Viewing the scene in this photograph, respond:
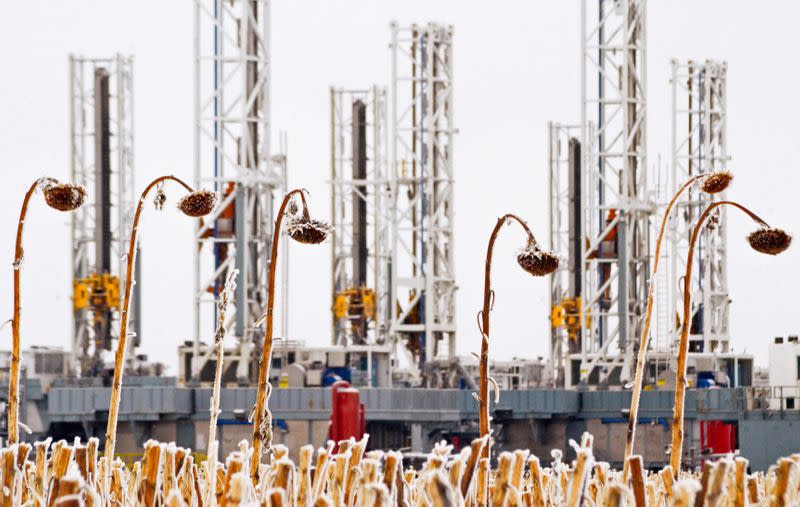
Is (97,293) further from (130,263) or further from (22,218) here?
(130,263)

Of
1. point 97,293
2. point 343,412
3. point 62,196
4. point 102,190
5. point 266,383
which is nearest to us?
point 266,383

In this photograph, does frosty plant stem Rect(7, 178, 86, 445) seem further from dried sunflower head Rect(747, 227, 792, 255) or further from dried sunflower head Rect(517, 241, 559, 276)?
dried sunflower head Rect(747, 227, 792, 255)

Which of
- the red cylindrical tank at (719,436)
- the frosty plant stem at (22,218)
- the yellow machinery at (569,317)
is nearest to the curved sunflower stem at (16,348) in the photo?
the frosty plant stem at (22,218)

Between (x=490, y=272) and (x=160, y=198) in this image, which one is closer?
(x=490, y=272)

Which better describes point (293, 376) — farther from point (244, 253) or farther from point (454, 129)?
point (454, 129)

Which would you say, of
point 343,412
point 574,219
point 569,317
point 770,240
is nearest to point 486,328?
point 770,240

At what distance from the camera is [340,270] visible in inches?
3760

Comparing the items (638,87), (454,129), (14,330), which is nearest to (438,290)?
(454,129)

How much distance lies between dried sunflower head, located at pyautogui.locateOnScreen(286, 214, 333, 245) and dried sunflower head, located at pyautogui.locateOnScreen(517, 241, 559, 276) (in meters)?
1.53

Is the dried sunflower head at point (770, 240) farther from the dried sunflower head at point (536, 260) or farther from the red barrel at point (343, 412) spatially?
the red barrel at point (343, 412)

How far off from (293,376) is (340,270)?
24553 millimetres

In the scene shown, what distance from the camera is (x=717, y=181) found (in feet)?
50.5

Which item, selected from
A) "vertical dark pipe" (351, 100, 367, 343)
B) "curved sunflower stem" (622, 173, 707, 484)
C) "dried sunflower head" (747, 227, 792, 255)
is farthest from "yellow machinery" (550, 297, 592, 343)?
"dried sunflower head" (747, 227, 792, 255)

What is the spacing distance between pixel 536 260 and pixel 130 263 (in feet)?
10.3
